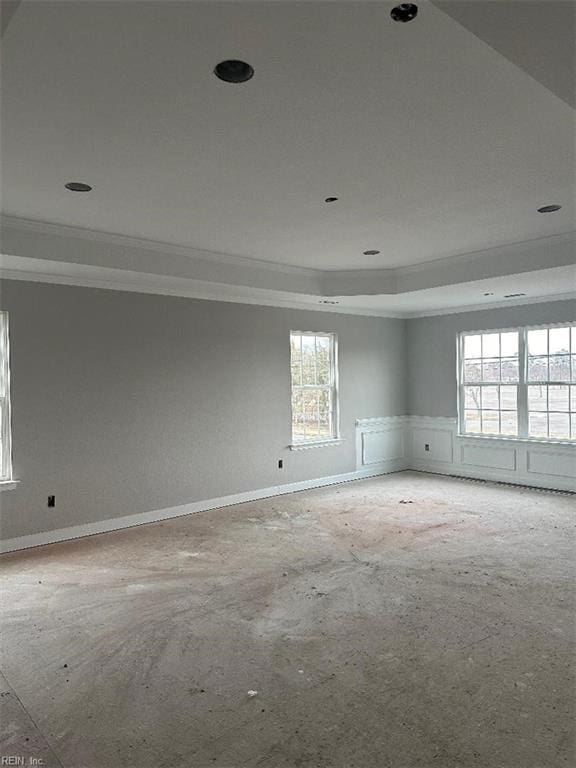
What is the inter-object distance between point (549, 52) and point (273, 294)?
4592 millimetres

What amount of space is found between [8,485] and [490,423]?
Answer: 5834 millimetres

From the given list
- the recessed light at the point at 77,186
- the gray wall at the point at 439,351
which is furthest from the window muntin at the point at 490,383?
the recessed light at the point at 77,186

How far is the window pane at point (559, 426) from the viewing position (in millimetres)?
6555

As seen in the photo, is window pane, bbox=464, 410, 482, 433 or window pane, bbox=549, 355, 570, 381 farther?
window pane, bbox=464, 410, 482, 433

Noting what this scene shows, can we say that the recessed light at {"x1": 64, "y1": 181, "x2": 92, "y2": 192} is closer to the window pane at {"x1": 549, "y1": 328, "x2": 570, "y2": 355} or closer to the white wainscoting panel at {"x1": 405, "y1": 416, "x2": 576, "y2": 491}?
the window pane at {"x1": 549, "y1": 328, "x2": 570, "y2": 355}

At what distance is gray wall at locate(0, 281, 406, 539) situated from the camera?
186 inches

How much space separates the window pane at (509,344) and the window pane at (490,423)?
810 millimetres

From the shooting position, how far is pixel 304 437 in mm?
6949

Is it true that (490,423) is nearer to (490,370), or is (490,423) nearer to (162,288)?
(490,370)

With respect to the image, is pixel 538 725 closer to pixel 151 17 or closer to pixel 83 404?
pixel 151 17

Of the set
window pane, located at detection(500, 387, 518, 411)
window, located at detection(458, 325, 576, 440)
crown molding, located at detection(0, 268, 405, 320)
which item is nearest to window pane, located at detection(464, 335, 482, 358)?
window, located at detection(458, 325, 576, 440)

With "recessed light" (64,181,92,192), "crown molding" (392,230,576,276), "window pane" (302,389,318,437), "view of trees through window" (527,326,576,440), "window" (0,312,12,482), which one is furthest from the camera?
"window pane" (302,389,318,437)

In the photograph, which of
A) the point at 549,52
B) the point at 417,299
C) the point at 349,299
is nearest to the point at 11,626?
the point at 549,52

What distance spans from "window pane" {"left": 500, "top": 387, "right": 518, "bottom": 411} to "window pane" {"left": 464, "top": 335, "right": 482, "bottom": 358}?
24.4 inches
